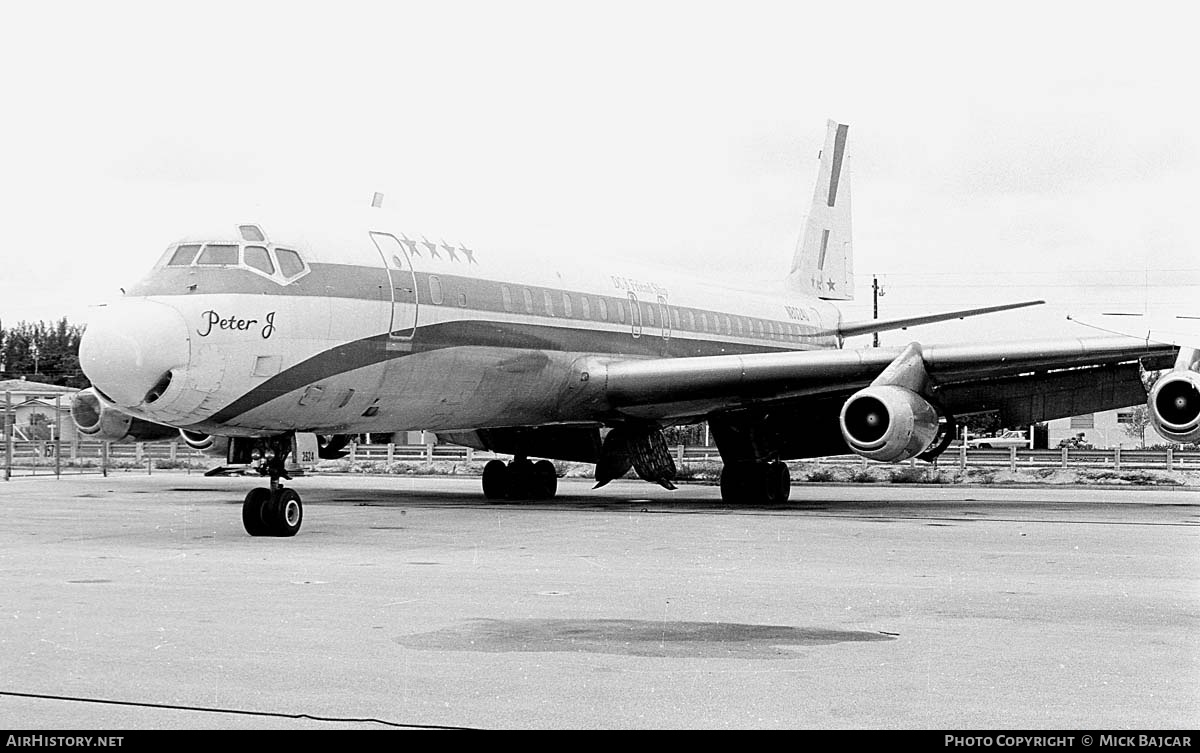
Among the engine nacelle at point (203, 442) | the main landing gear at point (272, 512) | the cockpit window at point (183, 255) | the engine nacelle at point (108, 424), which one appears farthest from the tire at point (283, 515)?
the engine nacelle at point (108, 424)

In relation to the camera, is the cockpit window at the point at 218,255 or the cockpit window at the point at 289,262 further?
the cockpit window at the point at 289,262

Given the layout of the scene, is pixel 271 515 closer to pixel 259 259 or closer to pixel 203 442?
pixel 259 259

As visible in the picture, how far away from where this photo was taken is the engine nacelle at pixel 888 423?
1928cm

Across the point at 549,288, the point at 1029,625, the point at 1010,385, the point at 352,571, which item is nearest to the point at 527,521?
the point at 549,288

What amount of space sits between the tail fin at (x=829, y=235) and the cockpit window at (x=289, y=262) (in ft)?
55.3

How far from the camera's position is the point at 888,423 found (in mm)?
19328

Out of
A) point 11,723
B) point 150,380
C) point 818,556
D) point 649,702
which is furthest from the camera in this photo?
point 150,380

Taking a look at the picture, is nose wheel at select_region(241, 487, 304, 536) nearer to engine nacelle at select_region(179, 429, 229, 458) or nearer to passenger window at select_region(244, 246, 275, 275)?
passenger window at select_region(244, 246, 275, 275)

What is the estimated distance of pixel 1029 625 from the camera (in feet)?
27.6

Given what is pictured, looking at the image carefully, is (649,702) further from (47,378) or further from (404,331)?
(47,378)

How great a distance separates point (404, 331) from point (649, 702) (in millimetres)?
12177

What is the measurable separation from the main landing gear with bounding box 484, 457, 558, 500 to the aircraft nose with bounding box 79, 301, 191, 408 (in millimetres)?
10274

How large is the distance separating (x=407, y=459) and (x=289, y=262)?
112ft

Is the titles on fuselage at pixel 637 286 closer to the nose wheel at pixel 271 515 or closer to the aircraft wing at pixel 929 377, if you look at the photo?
the aircraft wing at pixel 929 377
